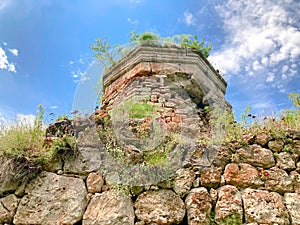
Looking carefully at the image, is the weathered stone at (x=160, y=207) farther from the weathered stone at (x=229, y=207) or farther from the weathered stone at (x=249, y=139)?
the weathered stone at (x=249, y=139)

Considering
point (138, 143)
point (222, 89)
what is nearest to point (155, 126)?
point (138, 143)

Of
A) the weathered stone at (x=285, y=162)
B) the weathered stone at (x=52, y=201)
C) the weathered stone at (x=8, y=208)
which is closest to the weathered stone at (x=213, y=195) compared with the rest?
the weathered stone at (x=285, y=162)

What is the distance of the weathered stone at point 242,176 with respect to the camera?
3.27 metres

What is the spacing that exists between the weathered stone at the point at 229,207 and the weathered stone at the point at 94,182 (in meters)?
1.27

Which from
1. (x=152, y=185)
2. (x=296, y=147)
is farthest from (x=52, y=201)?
(x=296, y=147)

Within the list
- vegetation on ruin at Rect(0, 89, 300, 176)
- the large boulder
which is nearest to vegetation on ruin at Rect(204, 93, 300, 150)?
vegetation on ruin at Rect(0, 89, 300, 176)

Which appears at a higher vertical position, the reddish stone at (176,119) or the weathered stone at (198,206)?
the reddish stone at (176,119)

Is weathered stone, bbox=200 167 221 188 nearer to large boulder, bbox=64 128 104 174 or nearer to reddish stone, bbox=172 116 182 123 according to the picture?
large boulder, bbox=64 128 104 174

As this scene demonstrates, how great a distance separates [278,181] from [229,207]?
69 centimetres

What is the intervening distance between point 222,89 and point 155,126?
3.16 metres

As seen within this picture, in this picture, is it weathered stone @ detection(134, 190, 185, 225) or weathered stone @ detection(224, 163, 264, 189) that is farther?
weathered stone @ detection(224, 163, 264, 189)

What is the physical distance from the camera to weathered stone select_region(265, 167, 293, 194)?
10.8 ft

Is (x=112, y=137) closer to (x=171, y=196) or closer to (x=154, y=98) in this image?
(x=171, y=196)

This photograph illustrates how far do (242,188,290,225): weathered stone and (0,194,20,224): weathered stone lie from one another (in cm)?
245
